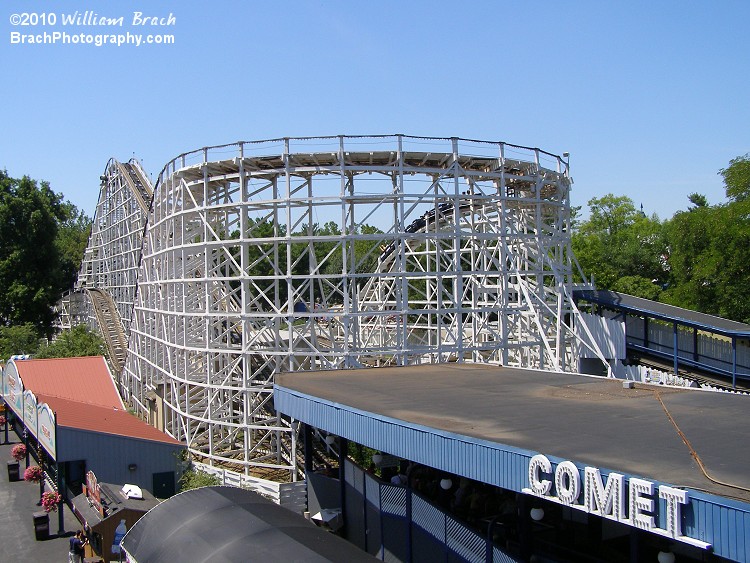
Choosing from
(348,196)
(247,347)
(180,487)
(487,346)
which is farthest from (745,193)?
(180,487)

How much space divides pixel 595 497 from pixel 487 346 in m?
13.2

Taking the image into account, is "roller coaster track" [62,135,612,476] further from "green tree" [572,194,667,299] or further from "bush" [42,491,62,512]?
"green tree" [572,194,667,299]

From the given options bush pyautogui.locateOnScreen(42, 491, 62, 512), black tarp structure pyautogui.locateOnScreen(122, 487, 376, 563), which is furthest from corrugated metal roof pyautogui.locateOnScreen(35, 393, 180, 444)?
black tarp structure pyautogui.locateOnScreen(122, 487, 376, 563)

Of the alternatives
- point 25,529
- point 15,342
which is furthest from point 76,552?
point 15,342

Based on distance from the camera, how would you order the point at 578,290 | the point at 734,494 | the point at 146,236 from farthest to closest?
1. the point at 146,236
2. the point at 578,290
3. the point at 734,494

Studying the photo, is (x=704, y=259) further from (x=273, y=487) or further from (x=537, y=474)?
(x=537, y=474)

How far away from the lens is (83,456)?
16922 mm

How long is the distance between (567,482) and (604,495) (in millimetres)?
476

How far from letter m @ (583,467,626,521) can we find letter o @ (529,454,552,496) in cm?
48

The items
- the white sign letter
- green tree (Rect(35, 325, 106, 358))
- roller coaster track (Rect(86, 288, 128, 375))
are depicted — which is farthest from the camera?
roller coaster track (Rect(86, 288, 128, 375))

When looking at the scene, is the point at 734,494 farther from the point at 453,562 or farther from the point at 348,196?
the point at 348,196

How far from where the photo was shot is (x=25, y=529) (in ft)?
52.5

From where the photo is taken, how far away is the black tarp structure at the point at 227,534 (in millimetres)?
8102

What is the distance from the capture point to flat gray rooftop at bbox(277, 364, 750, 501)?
7.09 m
